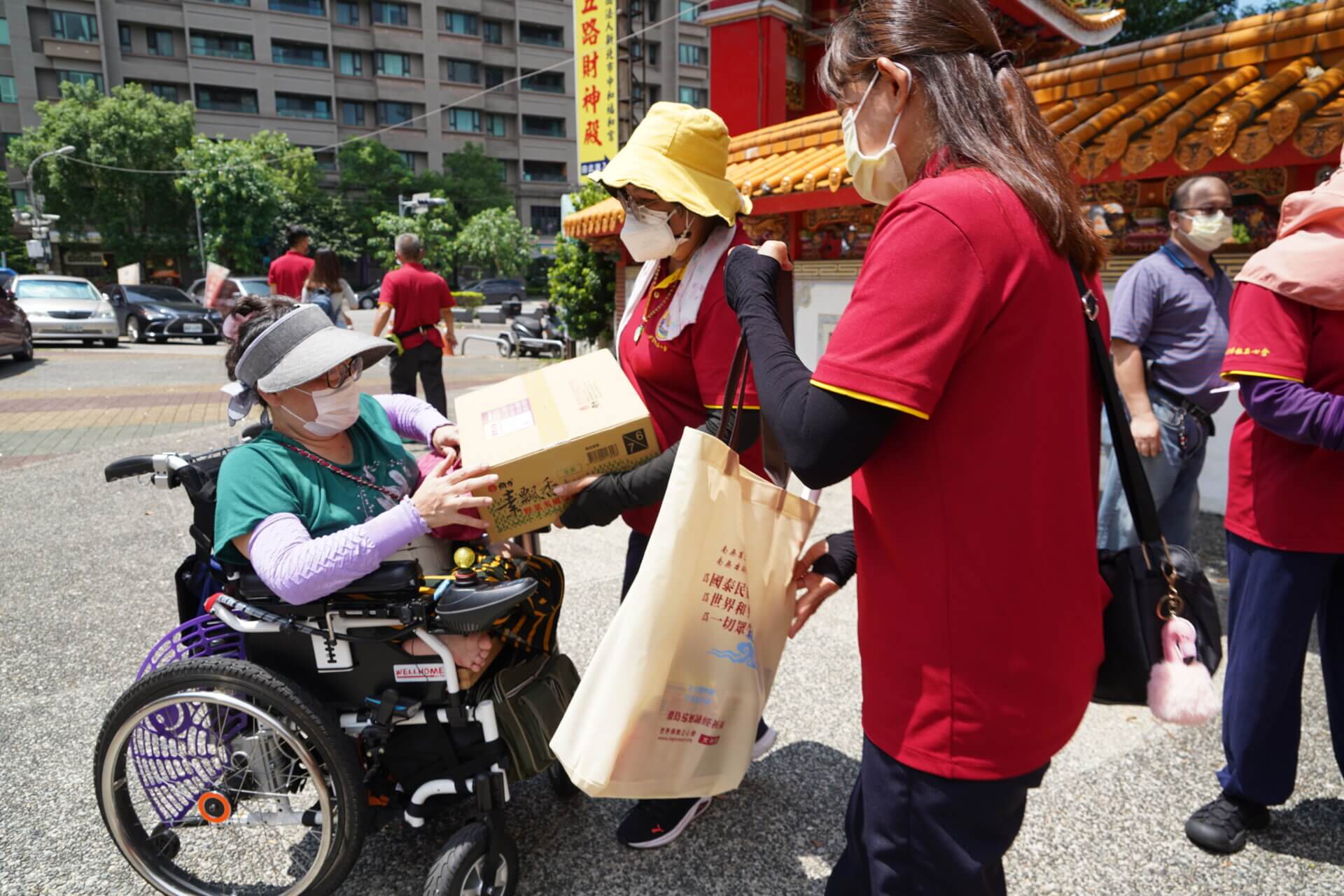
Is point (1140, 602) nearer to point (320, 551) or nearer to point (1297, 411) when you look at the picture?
point (1297, 411)

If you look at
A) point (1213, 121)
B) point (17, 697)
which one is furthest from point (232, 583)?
point (1213, 121)

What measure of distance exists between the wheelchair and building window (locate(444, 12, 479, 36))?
55.4 meters

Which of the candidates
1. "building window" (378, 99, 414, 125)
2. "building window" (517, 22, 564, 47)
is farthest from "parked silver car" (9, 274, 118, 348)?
"building window" (517, 22, 564, 47)

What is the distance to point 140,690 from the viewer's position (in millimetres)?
2029

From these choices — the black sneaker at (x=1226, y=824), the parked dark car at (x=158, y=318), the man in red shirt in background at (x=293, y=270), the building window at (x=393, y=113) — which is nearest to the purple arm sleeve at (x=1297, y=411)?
the black sneaker at (x=1226, y=824)

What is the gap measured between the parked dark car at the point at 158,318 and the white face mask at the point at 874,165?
21.0 m

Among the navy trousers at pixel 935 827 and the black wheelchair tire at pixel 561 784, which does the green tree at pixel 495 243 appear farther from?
the navy trousers at pixel 935 827

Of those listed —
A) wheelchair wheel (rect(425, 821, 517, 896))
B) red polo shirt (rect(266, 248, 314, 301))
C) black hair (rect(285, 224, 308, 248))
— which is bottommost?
wheelchair wheel (rect(425, 821, 517, 896))

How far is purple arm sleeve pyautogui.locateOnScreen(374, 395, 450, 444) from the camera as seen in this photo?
2.64 metres

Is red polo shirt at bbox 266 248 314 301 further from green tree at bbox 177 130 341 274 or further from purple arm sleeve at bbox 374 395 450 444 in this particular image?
green tree at bbox 177 130 341 274

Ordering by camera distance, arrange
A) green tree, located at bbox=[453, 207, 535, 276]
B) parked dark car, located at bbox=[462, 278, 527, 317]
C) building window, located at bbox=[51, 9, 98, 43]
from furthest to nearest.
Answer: building window, located at bbox=[51, 9, 98, 43], green tree, located at bbox=[453, 207, 535, 276], parked dark car, located at bbox=[462, 278, 527, 317]

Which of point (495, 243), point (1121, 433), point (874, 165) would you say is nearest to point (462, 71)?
point (495, 243)

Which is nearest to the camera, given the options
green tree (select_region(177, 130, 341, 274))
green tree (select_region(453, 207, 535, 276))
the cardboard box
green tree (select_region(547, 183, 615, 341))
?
the cardboard box

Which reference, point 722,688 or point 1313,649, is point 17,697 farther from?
point 1313,649
